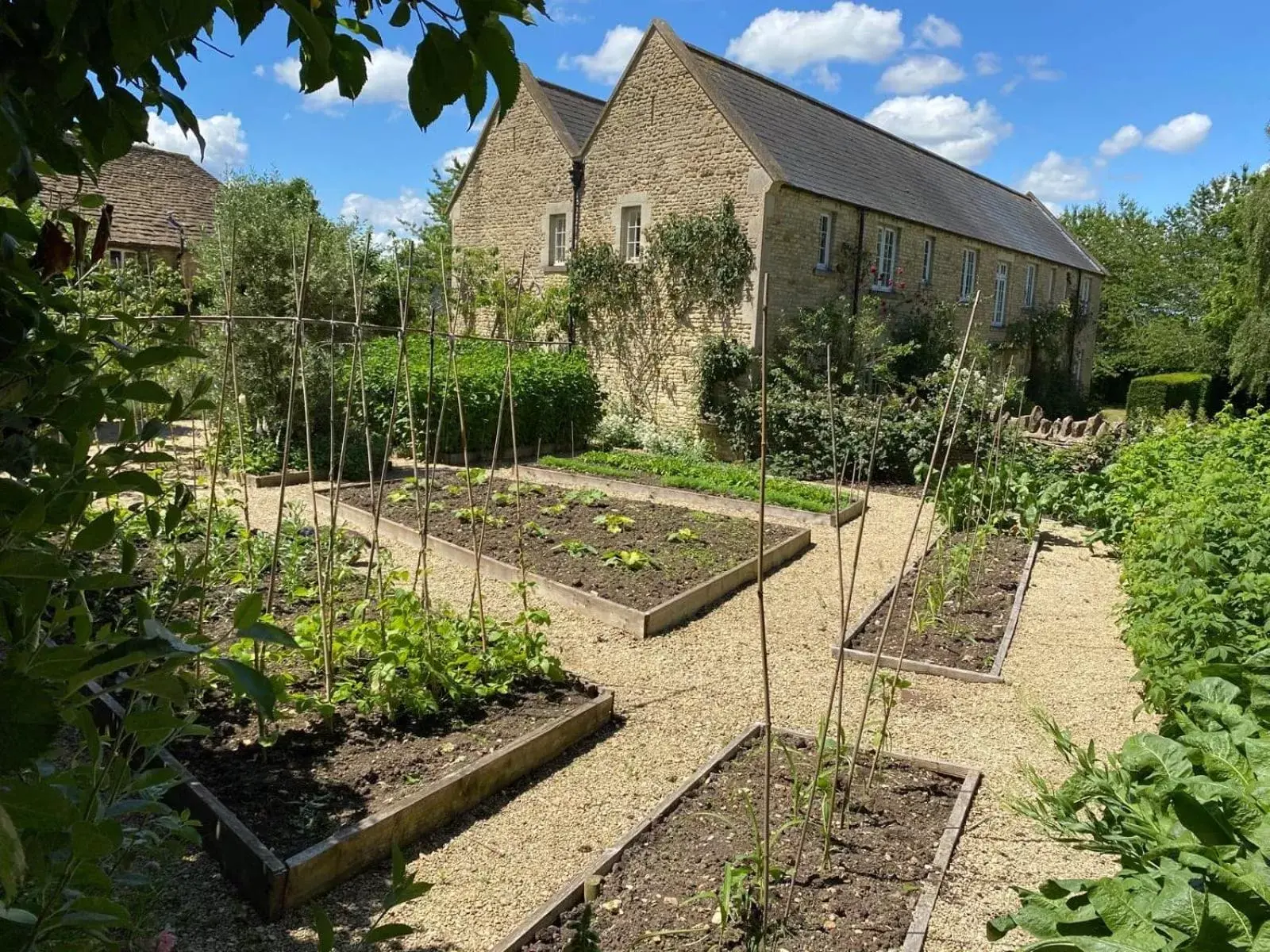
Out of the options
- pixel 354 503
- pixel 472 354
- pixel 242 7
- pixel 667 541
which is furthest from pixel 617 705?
pixel 472 354

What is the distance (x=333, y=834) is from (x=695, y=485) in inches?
307

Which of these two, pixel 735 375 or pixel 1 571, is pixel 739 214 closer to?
pixel 735 375

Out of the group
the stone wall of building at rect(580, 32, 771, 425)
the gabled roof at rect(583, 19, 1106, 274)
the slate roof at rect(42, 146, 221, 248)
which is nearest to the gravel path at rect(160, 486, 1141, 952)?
the stone wall of building at rect(580, 32, 771, 425)

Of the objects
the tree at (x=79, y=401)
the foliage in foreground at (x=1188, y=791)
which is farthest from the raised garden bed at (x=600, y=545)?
the tree at (x=79, y=401)

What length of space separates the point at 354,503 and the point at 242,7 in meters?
8.71

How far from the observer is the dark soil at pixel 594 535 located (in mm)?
7043

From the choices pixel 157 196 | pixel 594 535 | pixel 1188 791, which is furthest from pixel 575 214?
pixel 1188 791

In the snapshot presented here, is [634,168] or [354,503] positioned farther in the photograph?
[634,168]

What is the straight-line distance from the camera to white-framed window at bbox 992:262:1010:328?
22609 mm

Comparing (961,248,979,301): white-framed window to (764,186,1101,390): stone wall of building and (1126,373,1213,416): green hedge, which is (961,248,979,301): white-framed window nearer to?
(764,186,1101,390): stone wall of building

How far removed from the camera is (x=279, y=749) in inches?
156

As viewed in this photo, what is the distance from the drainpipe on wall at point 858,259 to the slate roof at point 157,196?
13902mm

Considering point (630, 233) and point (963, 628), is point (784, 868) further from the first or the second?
point (630, 233)

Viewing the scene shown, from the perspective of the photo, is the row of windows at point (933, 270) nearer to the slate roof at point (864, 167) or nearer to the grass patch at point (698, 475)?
the slate roof at point (864, 167)
